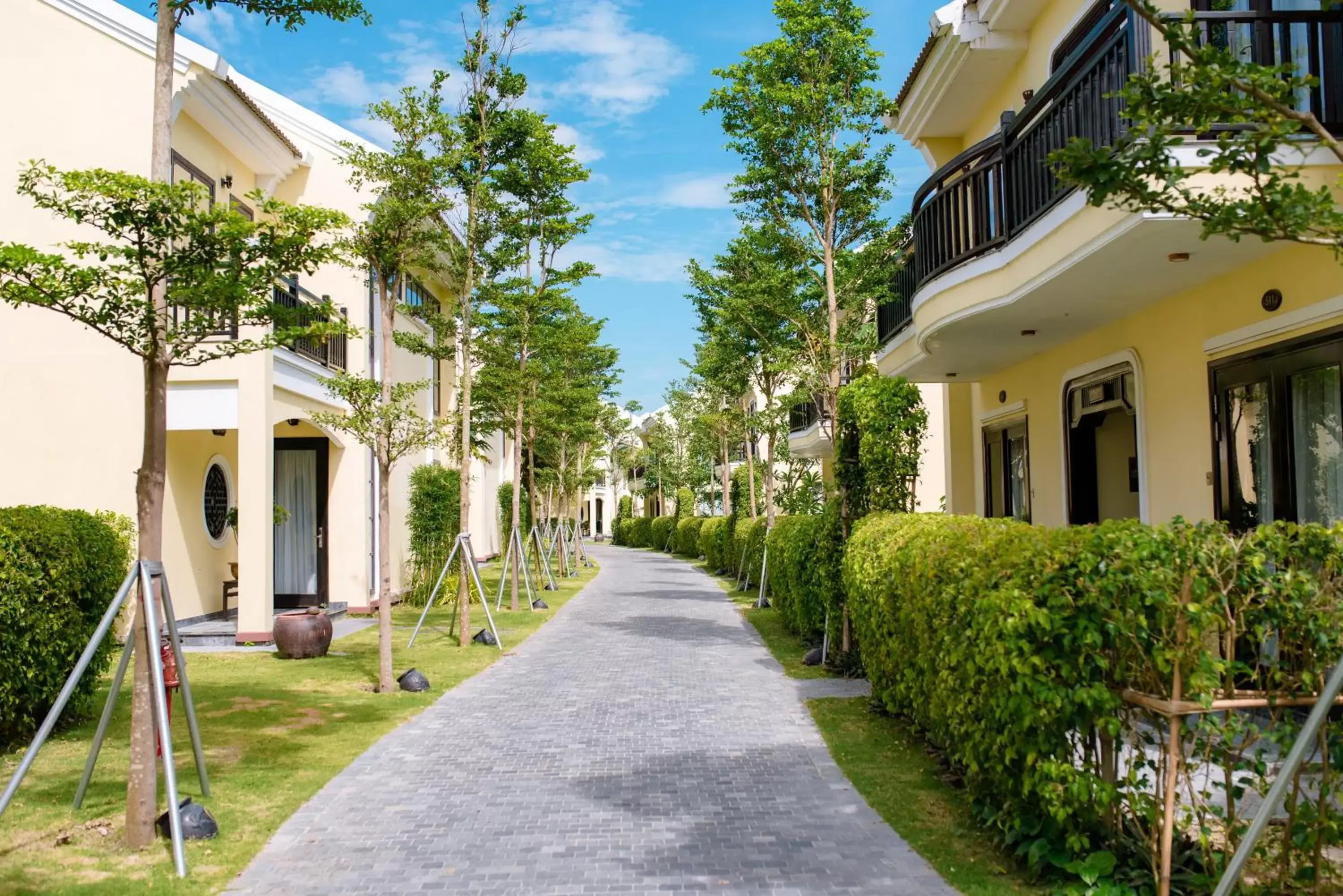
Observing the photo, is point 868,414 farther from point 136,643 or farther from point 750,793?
point 136,643

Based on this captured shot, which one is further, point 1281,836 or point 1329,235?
point 1281,836

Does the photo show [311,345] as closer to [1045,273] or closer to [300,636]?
[300,636]

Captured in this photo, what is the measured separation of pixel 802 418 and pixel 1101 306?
696 inches

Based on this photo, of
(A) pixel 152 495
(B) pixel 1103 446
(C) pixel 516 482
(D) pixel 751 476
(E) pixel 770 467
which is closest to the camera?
(A) pixel 152 495

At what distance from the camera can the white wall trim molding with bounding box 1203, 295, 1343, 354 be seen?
21.4 ft

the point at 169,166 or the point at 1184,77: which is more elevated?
the point at 169,166

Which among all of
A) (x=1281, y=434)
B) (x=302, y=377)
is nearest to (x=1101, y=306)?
(x=1281, y=434)

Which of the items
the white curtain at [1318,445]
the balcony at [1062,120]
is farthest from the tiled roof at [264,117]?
the white curtain at [1318,445]

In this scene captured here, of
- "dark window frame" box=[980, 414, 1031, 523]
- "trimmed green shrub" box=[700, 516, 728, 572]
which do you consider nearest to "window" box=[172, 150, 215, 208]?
"dark window frame" box=[980, 414, 1031, 523]

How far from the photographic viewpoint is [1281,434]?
23.5 feet

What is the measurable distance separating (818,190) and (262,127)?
8.79 meters

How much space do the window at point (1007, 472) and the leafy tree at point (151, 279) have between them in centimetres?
926

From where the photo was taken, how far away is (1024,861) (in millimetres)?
5148

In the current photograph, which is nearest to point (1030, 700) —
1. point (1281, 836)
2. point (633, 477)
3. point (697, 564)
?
point (1281, 836)
